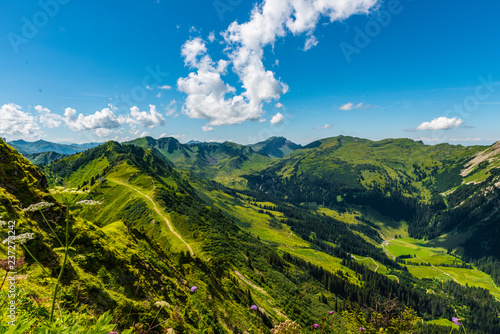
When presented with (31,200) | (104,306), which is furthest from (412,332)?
(31,200)

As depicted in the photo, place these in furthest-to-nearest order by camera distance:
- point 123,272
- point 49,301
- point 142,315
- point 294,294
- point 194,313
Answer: point 294,294 < point 194,313 < point 123,272 < point 142,315 < point 49,301

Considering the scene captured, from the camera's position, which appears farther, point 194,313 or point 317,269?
point 317,269

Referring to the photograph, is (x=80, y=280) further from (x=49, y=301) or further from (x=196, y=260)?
(x=196, y=260)

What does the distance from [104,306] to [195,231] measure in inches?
3556

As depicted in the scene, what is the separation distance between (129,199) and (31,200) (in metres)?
139

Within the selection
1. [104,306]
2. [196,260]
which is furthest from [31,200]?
[196,260]

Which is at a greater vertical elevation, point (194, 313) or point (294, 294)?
point (194, 313)

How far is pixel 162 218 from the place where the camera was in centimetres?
11456

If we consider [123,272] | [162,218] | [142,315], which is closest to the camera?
[142,315]

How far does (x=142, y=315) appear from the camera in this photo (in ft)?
55.9

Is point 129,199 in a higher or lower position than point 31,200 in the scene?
lower

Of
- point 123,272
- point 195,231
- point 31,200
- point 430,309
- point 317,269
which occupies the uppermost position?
point 31,200

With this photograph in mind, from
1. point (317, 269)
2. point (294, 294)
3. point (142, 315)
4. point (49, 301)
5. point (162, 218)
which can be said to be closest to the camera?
point (49, 301)

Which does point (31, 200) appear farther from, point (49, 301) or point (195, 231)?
point (195, 231)
